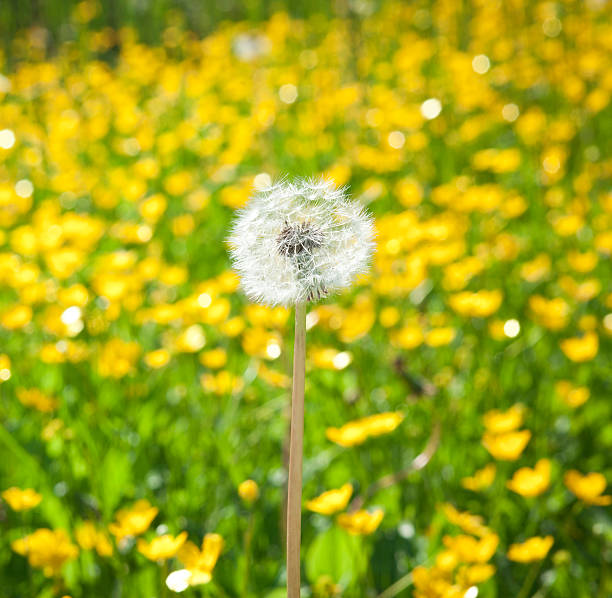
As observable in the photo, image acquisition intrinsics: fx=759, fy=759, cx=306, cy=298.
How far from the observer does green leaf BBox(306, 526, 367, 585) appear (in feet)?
4.03

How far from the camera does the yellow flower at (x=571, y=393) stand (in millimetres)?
1475

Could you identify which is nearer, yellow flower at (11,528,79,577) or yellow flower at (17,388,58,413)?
yellow flower at (11,528,79,577)

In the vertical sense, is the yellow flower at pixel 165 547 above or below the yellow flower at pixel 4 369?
above

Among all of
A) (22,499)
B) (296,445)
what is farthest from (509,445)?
(22,499)

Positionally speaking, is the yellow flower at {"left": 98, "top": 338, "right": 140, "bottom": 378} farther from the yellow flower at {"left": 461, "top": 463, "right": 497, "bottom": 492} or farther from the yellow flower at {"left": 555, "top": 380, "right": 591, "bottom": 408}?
the yellow flower at {"left": 555, "top": 380, "right": 591, "bottom": 408}

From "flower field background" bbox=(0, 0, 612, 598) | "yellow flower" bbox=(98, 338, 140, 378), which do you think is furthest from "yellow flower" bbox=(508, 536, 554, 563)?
"yellow flower" bbox=(98, 338, 140, 378)

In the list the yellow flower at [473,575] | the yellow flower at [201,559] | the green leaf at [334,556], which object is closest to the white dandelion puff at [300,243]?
the yellow flower at [201,559]

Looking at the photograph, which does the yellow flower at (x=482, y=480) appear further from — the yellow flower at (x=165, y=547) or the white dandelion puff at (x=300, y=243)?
the white dandelion puff at (x=300, y=243)

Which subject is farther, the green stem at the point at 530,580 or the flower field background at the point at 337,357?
the flower field background at the point at 337,357

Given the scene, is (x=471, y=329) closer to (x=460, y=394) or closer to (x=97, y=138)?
(x=460, y=394)

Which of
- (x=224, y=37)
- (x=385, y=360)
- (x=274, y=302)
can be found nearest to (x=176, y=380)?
(x=385, y=360)

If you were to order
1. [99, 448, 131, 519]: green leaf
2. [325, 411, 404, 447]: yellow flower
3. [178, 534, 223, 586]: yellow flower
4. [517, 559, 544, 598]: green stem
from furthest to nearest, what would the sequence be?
[99, 448, 131, 519]: green leaf → [325, 411, 404, 447]: yellow flower → [517, 559, 544, 598]: green stem → [178, 534, 223, 586]: yellow flower

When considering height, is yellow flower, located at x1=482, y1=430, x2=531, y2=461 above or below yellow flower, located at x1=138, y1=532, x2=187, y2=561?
below

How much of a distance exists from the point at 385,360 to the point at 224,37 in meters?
3.54
